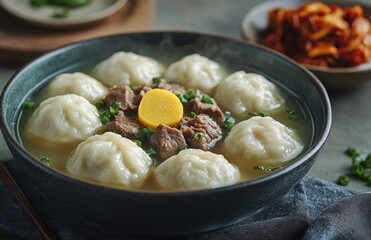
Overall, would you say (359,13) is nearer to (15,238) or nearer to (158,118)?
(158,118)

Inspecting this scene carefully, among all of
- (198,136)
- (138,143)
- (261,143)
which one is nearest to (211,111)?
(198,136)

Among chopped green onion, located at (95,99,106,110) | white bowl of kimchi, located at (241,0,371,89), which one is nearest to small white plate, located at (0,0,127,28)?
white bowl of kimchi, located at (241,0,371,89)

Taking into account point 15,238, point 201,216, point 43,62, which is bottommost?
point 15,238

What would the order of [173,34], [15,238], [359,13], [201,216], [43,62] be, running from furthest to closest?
[359,13]
[173,34]
[43,62]
[15,238]
[201,216]

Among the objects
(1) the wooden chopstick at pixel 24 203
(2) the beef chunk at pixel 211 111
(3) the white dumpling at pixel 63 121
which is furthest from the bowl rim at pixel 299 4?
(1) the wooden chopstick at pixel 24 203

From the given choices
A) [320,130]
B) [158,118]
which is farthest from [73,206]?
[320,130]

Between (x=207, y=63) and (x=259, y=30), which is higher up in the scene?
(x=207, y=63)

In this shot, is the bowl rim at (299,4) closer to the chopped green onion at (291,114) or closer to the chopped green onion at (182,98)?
the chopped green onion at (291,114)
